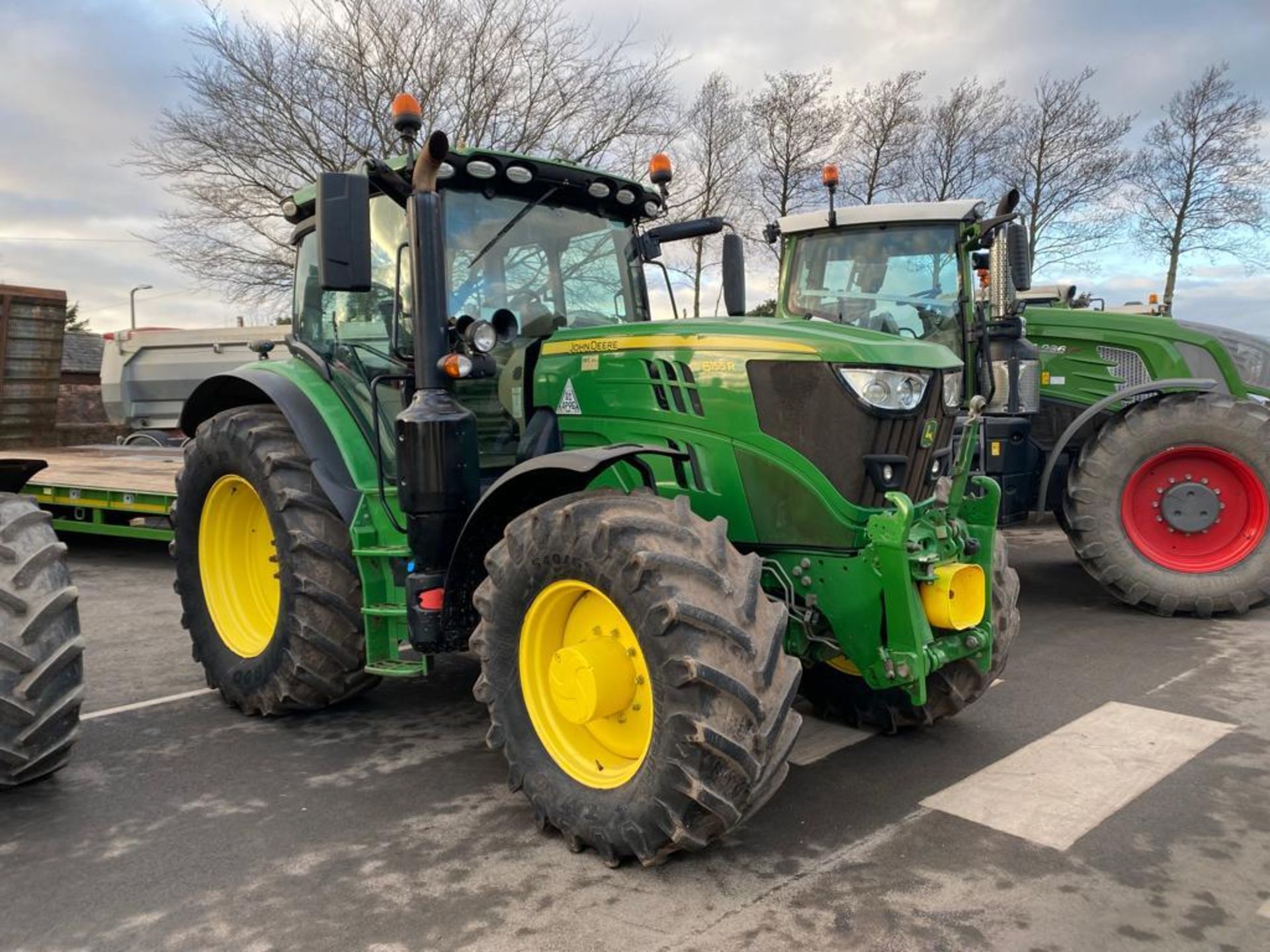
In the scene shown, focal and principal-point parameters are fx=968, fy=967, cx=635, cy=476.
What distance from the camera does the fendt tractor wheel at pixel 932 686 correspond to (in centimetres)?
393

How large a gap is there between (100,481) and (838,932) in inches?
308

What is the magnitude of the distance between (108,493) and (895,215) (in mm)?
6941

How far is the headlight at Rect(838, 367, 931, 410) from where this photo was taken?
337 centimetres

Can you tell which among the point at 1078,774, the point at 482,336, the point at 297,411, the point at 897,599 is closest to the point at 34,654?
the point at 297,411

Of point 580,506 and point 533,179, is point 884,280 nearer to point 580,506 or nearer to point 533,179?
point 533,179

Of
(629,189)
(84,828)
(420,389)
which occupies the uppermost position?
(629,189)

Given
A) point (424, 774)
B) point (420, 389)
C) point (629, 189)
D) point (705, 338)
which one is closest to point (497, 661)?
point (424, 774)

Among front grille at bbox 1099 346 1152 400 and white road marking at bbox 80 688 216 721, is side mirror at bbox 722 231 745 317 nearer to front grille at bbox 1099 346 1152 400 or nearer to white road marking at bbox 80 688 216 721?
white road marking at bbox 80 688 216 721

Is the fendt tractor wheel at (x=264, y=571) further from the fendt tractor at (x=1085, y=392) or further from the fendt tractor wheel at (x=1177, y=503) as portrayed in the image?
the fendt tractor wheel at (x=1177, y=503)

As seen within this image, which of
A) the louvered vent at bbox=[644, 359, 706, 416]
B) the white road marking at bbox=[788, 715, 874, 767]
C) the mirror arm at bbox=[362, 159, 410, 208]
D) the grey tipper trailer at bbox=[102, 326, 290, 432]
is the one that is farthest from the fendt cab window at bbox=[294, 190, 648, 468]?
the grey tipper trailer at bbox=[102, 326, 290, 432]

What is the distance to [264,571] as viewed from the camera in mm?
4898

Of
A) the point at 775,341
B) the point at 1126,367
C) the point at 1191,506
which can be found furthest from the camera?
the point at 1126,367

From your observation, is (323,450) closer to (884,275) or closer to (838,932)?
(838,932)

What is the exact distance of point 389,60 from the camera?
→ 1691cm
